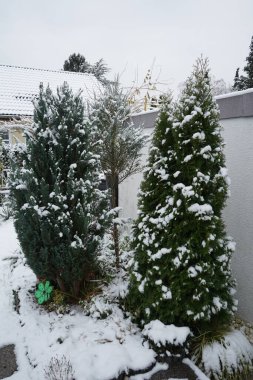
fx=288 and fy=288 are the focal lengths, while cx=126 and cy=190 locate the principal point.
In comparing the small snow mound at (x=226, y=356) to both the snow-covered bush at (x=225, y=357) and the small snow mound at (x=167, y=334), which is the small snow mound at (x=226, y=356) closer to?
the snow-covered bush at (x=225, y=357)

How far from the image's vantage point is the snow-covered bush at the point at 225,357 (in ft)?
9.25

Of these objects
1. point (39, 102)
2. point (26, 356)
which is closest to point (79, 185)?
point (39, 102)

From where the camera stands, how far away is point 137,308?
11.1ft

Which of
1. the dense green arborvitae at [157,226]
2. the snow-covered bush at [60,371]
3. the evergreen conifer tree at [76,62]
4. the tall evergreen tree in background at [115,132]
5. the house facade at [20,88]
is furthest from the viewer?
the evergreen conifer tree at [76,62]

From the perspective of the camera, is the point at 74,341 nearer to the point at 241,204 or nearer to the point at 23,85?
the point at 241,204

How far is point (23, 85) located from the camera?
1543 cm

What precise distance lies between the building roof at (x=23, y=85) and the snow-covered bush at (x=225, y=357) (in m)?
11.7

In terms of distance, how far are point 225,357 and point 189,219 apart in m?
1.41

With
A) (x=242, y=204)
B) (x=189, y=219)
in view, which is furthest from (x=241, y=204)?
(x=189, y=219)

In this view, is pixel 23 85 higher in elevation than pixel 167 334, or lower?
higher

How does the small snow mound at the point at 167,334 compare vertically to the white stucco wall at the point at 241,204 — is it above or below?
below

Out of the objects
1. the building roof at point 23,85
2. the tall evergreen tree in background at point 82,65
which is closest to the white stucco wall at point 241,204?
the building roof at point 23,85

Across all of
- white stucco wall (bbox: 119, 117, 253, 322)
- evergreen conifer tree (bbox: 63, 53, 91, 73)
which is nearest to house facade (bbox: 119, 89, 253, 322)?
white stucco wall (bbox: 119, 117, 253, 322)

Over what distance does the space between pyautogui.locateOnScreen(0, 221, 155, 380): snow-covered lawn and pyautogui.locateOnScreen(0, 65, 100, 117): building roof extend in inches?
428
